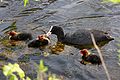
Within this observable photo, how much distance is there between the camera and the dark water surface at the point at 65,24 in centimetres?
741

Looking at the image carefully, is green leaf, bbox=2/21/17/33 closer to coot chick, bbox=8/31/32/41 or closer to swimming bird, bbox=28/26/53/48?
coot chick, bbox=8/31/32/41

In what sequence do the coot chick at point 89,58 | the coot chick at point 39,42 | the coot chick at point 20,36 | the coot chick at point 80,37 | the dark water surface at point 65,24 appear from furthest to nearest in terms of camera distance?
the coot chick at point 20,36
the coot chick at point 80,37
the coot chick at point 39,42
the coot chick at point 89,58
the dark water surface at point 65,24

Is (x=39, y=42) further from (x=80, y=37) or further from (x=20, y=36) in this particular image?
(x=80, y=37)

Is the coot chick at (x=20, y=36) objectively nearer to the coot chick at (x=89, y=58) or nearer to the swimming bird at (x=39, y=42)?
the swimming bird at (x=39, y=42)

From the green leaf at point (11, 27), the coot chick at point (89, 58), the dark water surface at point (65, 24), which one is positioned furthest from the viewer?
the green leaf at point (11, 27)

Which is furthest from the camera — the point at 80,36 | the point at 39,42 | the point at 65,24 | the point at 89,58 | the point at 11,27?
the point at 11,27

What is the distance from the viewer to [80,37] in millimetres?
9578

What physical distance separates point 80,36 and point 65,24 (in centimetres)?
107

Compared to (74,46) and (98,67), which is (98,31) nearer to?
(74,46)

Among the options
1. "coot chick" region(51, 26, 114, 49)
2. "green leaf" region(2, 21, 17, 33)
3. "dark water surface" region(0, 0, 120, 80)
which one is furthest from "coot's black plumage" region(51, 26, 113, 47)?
"green leaf" region(2, 21, 17, 33)

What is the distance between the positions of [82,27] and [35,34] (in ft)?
4.68

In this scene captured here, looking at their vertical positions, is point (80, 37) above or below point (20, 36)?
below

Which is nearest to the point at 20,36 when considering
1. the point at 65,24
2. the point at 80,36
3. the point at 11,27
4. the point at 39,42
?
the point at 39,42

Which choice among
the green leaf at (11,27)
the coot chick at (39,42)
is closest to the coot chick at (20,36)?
the coot chick at (39,42)
